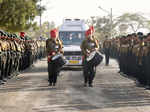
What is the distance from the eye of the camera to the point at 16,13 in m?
38.0

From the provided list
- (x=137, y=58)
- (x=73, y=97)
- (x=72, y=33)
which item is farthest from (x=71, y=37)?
(x=73, y=97)

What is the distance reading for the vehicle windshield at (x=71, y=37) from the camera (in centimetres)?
2403

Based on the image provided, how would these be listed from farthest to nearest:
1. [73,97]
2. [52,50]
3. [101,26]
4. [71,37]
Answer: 1. [101,26]
2. [71,37]
3. [52,50]
4. [73,97]

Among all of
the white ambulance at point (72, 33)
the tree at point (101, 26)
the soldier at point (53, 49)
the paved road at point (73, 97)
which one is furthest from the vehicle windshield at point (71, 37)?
the tree at point (101, 26)

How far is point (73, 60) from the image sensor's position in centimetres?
2234

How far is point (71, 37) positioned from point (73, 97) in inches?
482

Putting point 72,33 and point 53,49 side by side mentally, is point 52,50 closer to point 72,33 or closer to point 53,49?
point 53,49

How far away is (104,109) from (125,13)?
89.2 metres

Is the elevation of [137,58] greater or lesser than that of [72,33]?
lesser

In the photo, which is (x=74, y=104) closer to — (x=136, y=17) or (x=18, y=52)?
(x=18, y=52)

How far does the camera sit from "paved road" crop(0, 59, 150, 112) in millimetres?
10258

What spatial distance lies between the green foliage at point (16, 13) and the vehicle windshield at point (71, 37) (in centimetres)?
1277

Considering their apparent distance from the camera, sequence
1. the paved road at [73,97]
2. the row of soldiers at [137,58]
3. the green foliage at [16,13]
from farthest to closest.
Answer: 1. the green foliage at [16,13]
2. the row of soldiers at [137,58]
3. the paved road at [73,97]

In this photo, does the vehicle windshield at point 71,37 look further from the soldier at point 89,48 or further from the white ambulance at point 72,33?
the soldier at point 89,48
